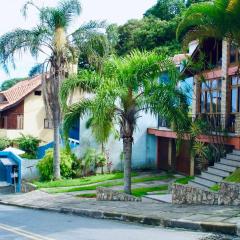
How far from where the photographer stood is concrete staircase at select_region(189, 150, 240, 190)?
50.3ft

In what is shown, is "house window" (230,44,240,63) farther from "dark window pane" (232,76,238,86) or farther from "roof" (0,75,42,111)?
"roof" (0,75,42,111)

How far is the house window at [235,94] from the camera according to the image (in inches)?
746

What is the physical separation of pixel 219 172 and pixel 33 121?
2624 centimetres

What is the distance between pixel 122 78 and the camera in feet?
50.8

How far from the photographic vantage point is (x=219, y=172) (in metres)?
15.7

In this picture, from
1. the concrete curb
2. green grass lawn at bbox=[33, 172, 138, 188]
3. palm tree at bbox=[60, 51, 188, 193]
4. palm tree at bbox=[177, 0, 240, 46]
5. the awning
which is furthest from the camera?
the awning

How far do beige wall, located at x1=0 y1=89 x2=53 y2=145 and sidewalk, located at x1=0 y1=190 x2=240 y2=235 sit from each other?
2010cm

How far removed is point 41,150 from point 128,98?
15.5m

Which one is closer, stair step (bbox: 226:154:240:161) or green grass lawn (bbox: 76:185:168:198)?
stair step (bbox: 226:154:240:161)

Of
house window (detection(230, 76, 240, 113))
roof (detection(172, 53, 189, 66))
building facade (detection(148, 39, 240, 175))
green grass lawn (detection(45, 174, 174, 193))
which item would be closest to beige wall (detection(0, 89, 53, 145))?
roof (detection(172, 53, 189, 66))

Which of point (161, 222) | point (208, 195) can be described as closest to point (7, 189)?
point (208, 195)

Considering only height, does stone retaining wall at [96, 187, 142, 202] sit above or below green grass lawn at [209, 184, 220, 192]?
below

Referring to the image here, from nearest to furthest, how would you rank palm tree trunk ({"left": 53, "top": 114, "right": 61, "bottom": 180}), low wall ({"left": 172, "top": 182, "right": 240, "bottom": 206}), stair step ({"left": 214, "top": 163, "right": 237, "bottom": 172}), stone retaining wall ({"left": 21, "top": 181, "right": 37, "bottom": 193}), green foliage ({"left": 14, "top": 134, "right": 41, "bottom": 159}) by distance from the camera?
low wall ({"left": 172, "top": 182, "right": 240, "bottom": 206}) < stair step ({"left": 214, "top": 163, "right": 237, "bottom": 172}) < stone retaining wall ({"left": 21, "top": 181, "right": 37, "bottom": 193}) < palm tree trunk ({"left": 53, "top": 114, "right": 61, "bottom": 180}) < green foliage ({"left": 14, "top": 134, "right": 41, "bottom": 159})

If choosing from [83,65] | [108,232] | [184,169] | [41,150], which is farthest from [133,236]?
[83,65]
